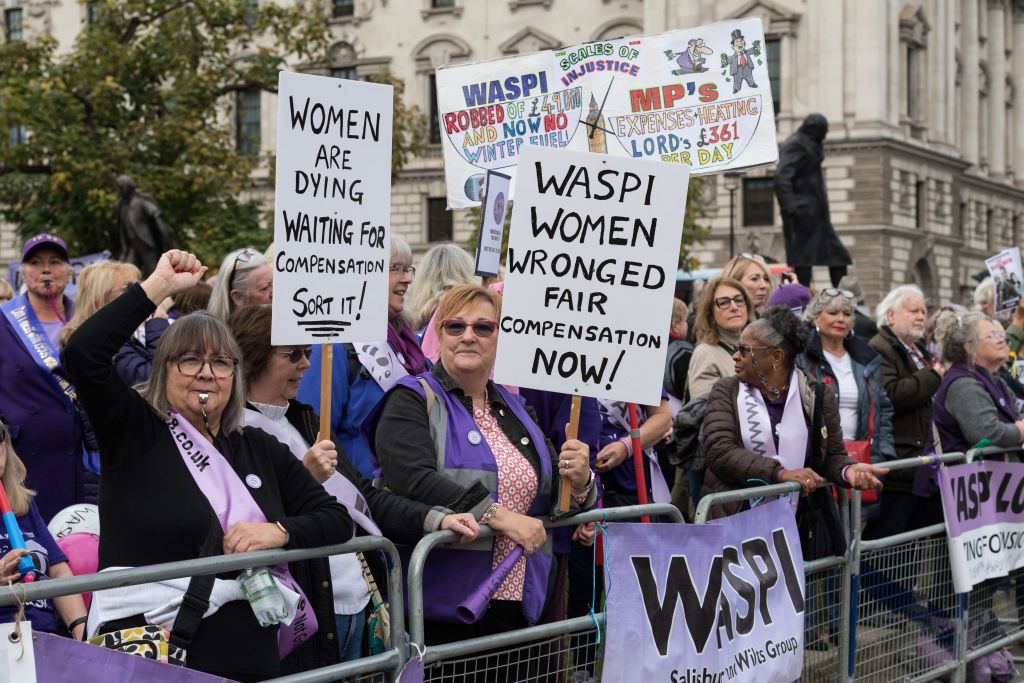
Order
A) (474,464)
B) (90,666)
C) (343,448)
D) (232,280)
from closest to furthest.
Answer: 1. (90,666)
2. (474,464)
3. (343,448)
4. (232,280)

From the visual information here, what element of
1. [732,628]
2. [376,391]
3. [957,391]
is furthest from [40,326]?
[957,391]

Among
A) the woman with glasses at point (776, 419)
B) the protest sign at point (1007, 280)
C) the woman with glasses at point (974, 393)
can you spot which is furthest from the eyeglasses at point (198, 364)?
the protest sign at point (1007, 280)

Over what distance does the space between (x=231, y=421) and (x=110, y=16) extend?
26.2 metres

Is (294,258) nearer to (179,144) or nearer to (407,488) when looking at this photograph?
(407,488)

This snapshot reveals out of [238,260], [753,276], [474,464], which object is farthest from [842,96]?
[474,464]

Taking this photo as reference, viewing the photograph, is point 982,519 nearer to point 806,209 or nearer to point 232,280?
point 232,280

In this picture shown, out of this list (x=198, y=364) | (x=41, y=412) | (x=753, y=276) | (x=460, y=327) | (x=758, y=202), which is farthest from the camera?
(x=758, y=202)

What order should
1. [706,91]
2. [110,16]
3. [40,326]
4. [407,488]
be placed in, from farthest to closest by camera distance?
[110,16] → [706,91] → [40,326] → [407,488]

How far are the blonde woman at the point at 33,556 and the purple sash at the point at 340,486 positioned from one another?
0.76 m

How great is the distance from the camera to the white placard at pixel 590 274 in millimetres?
5059

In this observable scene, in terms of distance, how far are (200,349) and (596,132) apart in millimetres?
4188

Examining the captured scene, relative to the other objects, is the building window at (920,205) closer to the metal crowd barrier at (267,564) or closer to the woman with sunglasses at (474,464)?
the woman with sunglasses at (474,464)

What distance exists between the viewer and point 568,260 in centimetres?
513

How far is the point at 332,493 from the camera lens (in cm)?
473
